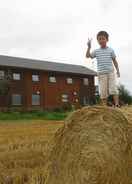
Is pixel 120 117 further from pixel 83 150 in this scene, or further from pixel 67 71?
pixel 67 71

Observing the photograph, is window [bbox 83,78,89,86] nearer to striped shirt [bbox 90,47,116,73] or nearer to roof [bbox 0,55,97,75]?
roof [bbox 0,55,97,75]

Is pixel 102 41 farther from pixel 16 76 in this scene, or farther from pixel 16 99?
pixel 16 76

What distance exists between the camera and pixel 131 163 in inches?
208

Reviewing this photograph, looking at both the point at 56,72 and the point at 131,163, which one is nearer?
the point at 131,163

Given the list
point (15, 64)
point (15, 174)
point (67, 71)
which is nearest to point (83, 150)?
point (15, 174)

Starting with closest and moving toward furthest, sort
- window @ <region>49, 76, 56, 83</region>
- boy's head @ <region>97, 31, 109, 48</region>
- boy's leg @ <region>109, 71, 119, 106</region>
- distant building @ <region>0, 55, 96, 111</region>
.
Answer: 1. boy's head @ <region>97, 31, 109, 48</region>
2. boy's leg @ <region>109, 71, 119, 106</region>
3. distant building @ <region>0, 55, 96, 111</region>
4. window @ <region>49, 76, 56, 83</region>

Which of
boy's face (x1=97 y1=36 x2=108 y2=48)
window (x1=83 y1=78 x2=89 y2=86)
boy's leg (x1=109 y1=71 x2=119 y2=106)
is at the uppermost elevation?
window (x1=83 y1=78 x2=89 y2=86)

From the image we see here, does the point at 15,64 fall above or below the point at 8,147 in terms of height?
above

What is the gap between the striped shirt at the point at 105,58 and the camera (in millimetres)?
7994

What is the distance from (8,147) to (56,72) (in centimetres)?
4278

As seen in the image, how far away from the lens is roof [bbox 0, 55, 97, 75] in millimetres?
49731

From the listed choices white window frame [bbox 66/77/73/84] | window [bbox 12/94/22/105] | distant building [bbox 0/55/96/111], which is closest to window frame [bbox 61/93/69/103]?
distant building [bbox 0/55/96/111]

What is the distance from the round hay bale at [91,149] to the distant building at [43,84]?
40.8m

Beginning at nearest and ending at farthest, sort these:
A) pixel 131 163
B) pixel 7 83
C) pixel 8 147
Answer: pixel 131 163 → pixel 8 147 → pixel 7 83
